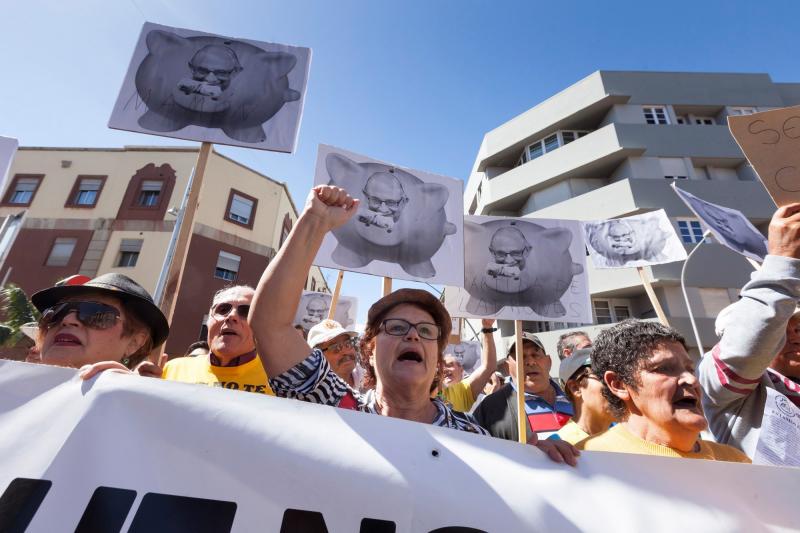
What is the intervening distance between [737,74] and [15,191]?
35651 mm

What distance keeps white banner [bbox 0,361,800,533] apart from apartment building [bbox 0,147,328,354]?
16.8 meters

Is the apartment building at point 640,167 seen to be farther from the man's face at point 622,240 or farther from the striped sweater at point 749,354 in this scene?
the striped sweater at point 749,354

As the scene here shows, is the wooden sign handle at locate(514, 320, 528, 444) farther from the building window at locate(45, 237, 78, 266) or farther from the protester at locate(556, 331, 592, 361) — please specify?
the building window at locate(45, 237, 78, 266)

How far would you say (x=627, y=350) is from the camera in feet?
5.70

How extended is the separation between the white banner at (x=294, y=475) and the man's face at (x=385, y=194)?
91.3 inches

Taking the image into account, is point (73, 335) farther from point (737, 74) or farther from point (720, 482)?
point (737, 74)

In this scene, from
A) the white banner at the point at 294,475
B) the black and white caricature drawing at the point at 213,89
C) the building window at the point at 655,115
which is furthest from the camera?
the building window at the point at 655,115

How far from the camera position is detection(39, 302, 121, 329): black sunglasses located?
1.53 m

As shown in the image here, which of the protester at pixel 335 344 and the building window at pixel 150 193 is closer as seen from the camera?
the protester at pixel 335 344

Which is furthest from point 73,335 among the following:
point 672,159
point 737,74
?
point 737,74

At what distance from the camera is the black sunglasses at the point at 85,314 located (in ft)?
5.01

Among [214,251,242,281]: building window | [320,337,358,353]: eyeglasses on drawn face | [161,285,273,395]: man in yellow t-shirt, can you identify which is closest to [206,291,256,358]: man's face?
[161,285,273,395]: man in yellow t-shirt

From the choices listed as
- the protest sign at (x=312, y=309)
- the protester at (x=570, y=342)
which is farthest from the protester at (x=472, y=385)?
the protest sign at (x=312, y=309)

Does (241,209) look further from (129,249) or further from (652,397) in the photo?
(652,397)
